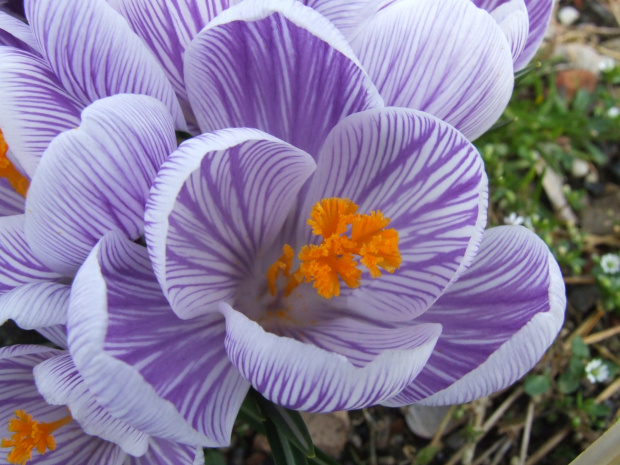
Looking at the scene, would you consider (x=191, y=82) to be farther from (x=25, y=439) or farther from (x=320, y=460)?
(x=320, y=460)

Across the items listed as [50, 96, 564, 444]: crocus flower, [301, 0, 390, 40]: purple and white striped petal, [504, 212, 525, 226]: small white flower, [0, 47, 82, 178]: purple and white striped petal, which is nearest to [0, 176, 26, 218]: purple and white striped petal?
[0, 47, 82, 178]: purple and white striped petal

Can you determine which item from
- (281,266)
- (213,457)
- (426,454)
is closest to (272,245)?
(281,266)

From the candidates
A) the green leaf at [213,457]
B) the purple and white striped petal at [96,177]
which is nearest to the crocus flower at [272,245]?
the purple and white striped petal at [96,177]

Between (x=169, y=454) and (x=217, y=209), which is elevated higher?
(x=217, y=209)

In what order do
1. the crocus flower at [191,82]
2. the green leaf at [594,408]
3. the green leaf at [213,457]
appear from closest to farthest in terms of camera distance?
the crocus flower at [191,82] < the green leaf at [213,457] < the green leaf at [594,408]

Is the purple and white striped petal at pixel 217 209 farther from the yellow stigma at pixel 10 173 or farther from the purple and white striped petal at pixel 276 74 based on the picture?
the yellow stigma at pixel 10 173

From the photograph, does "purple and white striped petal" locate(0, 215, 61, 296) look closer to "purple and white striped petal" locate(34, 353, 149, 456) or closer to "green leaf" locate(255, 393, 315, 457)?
"purple and white striped petal" locate(34, 353, 149, 456)
